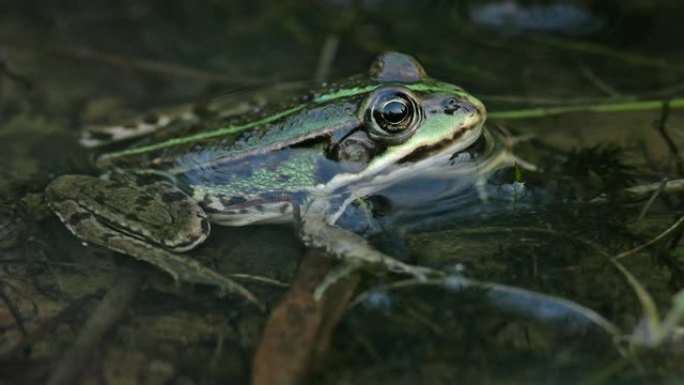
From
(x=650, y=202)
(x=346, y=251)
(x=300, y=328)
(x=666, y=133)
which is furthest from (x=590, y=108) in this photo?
(x=300, y=328)

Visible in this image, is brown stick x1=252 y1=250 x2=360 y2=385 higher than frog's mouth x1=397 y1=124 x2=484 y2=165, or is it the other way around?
frog's mouth x1=397 y1=124 x2=484 y2=165

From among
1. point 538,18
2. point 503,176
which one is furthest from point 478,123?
point 538,18

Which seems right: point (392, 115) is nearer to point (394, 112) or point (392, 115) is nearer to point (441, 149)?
point (394, 112)

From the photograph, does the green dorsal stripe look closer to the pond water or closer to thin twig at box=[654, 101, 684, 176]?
the pond water

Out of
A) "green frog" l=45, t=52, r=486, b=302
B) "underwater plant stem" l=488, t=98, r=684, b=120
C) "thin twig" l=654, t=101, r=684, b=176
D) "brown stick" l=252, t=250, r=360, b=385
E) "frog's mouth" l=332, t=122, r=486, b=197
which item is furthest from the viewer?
"underwater plant stem" l=488, t=98, r=684, b=120

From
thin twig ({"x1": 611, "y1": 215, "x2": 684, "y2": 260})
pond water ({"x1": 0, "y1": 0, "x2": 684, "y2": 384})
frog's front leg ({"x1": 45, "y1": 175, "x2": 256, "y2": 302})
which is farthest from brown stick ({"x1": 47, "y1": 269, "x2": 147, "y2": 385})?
thin twig ({"x1": 611, "y1": 215, "x2": 684, "y2": 260})

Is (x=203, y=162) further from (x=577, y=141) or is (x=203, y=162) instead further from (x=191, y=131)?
(x=577, y=141)

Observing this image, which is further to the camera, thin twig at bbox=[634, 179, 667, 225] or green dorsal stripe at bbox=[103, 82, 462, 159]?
green dorsal stripe at bbox=[103, 82, 462, 159]

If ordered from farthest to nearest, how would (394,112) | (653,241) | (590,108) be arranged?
(590,108)
(394,112)
(653,241)
